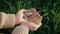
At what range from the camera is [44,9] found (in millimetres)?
2232

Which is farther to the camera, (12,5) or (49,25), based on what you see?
(12,5)

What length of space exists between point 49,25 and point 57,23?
0.29 ft

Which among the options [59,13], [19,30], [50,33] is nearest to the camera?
[19,30]

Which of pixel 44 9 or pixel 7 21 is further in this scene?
pixel 44 9

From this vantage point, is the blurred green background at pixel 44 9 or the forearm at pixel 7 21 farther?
the blurred green background at pixel 44 9

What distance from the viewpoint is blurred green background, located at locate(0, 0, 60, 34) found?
2.04 meters

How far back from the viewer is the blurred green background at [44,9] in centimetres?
204

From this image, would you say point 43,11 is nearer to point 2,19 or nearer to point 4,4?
point 4,4

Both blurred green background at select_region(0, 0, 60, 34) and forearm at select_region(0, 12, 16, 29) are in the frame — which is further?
blurred green background at select_region(0, 0, 60, 34)

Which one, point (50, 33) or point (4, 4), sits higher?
point (4, 4)

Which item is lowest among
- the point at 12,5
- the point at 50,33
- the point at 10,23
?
the point at 50,33

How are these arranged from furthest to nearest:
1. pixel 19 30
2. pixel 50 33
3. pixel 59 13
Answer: pixel 59 13
pixel 50 33
pixel 19 30

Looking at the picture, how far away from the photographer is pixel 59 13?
2.15 metres

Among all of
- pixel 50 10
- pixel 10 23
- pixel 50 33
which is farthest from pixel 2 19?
pixel 50 10
